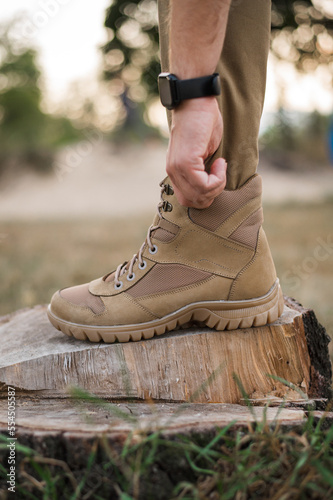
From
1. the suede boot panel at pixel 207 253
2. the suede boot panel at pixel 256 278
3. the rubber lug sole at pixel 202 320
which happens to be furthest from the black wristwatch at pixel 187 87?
the rubber lug sole at pixel 202 320

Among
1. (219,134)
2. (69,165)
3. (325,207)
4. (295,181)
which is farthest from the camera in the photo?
(69,165)

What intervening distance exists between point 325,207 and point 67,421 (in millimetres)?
11005

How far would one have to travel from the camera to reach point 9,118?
3288 centimetres

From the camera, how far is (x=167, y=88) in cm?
135

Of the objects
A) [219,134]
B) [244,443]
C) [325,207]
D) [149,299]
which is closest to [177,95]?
[219,134]

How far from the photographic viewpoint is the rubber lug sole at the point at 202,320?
1666mm

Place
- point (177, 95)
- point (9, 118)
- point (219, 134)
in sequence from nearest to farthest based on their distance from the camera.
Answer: point (177, 95) < point (219, 134) < point (9, 118)

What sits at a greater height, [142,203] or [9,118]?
[9,118]

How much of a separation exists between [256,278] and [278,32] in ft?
60.6

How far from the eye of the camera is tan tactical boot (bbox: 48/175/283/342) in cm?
165

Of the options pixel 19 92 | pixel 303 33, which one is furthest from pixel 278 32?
pixel 19 92

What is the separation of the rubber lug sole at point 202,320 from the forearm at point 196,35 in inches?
31.1

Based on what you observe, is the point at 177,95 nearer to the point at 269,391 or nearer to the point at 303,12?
the point at 269,391

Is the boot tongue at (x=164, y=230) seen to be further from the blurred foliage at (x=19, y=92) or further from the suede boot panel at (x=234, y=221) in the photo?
the blurred foliage at (x=19, y=92)
